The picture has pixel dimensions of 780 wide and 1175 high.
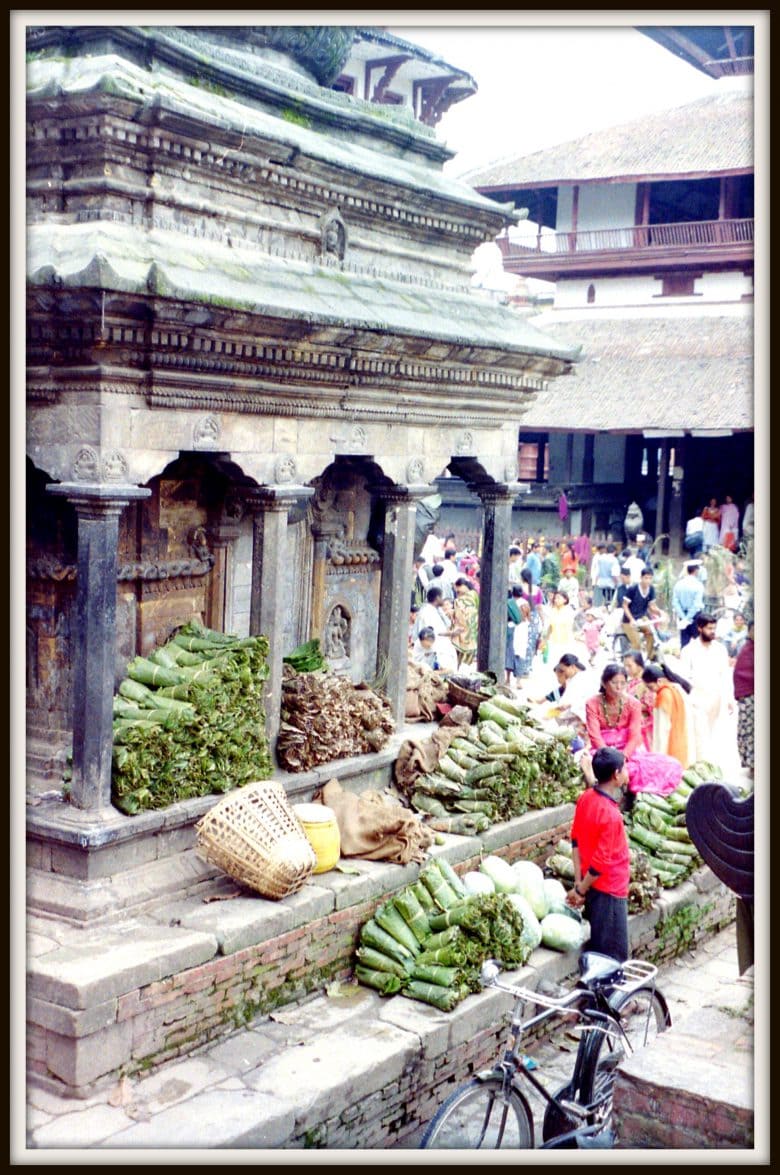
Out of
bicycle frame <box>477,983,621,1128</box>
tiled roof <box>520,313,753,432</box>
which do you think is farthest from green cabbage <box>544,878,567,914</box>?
tiled roof <box>520,313,753,432</box>

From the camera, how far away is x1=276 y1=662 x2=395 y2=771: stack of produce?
8664 millimetres

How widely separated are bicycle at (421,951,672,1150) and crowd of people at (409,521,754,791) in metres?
1.49

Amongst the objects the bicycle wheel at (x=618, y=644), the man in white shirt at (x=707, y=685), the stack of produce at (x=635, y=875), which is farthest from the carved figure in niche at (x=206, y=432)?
the bicycle wheel at (x=618, y=644)

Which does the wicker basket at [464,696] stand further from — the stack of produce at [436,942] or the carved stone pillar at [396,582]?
the stack of produce at [436,942]

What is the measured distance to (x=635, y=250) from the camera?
94.6 ft

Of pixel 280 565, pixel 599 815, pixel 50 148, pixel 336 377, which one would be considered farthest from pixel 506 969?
pixel 50 148

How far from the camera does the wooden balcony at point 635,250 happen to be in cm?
2747

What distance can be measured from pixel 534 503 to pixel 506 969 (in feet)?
72.4

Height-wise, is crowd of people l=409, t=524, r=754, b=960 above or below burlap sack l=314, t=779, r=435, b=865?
above

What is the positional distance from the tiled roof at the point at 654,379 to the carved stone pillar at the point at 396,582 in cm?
1636

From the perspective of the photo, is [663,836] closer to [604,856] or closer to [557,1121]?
[604,856]

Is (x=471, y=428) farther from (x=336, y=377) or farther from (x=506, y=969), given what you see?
(x=506, y=969)

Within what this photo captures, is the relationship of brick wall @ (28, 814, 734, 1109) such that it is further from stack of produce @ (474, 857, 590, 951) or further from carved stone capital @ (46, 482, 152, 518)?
carved stone capital @ (46, 482, 152, 518)

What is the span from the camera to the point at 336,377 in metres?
8.73
